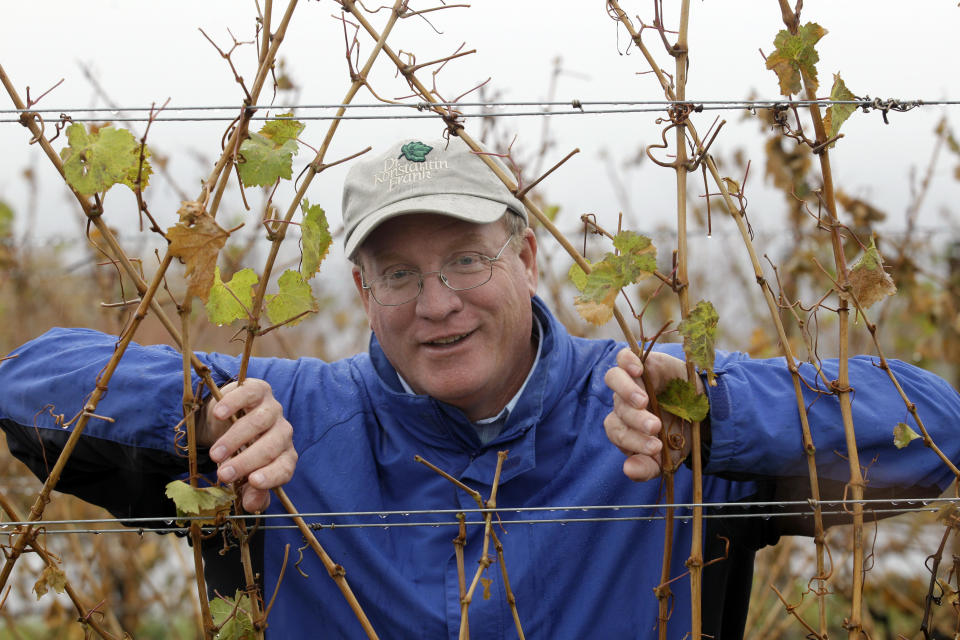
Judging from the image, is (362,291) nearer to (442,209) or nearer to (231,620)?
(442,209)

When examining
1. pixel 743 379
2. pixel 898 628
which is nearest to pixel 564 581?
pixel 743 379

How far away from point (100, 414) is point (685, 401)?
103 centimetres

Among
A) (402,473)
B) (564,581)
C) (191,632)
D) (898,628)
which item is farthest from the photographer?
(191,632)

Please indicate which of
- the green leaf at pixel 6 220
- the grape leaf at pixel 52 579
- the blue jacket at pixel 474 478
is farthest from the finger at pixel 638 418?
the green leaf at pixel 6 220

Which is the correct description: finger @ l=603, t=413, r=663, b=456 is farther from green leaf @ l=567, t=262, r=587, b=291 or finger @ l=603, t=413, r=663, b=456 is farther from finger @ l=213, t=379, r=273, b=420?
finger @ l=213, t=379, r=273, b=420

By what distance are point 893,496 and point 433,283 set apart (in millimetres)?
959

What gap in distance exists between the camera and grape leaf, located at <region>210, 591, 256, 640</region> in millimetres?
1323

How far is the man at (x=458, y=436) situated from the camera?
1.50m

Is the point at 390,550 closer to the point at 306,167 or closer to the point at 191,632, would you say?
the point at 306,167

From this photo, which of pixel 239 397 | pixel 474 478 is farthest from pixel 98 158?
pixel 474 478

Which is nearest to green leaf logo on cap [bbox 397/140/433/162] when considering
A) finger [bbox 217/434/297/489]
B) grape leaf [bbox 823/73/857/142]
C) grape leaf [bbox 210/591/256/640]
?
finger [bbox 217/434/297/489]

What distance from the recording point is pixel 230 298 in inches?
50.3

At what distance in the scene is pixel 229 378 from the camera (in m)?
1.71

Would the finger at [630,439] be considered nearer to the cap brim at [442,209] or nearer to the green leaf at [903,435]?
the green leaf at [903,435]
